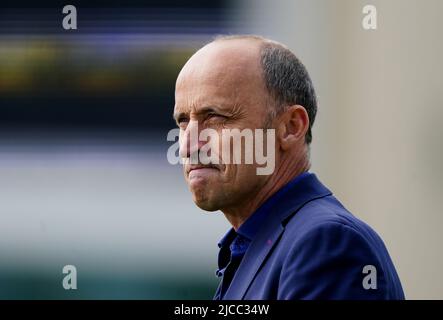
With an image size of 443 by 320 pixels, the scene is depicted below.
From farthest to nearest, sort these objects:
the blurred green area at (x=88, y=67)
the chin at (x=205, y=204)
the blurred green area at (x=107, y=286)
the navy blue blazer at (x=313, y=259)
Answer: the blurred green area at (x=88, y=67)
the blurred green area at (x=107, y=286)
the chin at (x=205, y=204)
the navy blue blazer at (x=313, y=259)

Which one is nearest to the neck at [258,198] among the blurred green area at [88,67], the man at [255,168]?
the man at [255,168]

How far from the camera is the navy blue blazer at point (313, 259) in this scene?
1276 mm

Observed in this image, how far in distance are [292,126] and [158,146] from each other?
1033 mm

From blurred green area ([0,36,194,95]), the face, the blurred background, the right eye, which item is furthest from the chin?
blurred green area ([0,36,194,95])

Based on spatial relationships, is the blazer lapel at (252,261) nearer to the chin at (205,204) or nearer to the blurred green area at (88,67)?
the chin at (205,204)

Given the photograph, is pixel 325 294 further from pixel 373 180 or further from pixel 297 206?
pixel 373 180

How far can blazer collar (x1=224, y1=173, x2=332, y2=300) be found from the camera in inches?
56.9

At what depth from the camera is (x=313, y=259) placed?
50.9 inches

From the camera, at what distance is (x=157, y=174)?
2.64 m

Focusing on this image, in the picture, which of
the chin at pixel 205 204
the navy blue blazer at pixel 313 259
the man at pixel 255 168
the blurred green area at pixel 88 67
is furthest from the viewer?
the blurred green area at pixel 88 67

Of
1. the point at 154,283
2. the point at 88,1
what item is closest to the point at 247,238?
the point at 154,283

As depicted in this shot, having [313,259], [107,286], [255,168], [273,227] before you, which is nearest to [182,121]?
[255,168]

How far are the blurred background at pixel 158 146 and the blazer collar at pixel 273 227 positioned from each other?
Result: 0.95 m

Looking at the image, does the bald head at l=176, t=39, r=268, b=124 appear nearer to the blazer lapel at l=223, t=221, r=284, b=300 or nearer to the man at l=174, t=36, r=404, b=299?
the man at l=174, t=36, r=404, b=299
